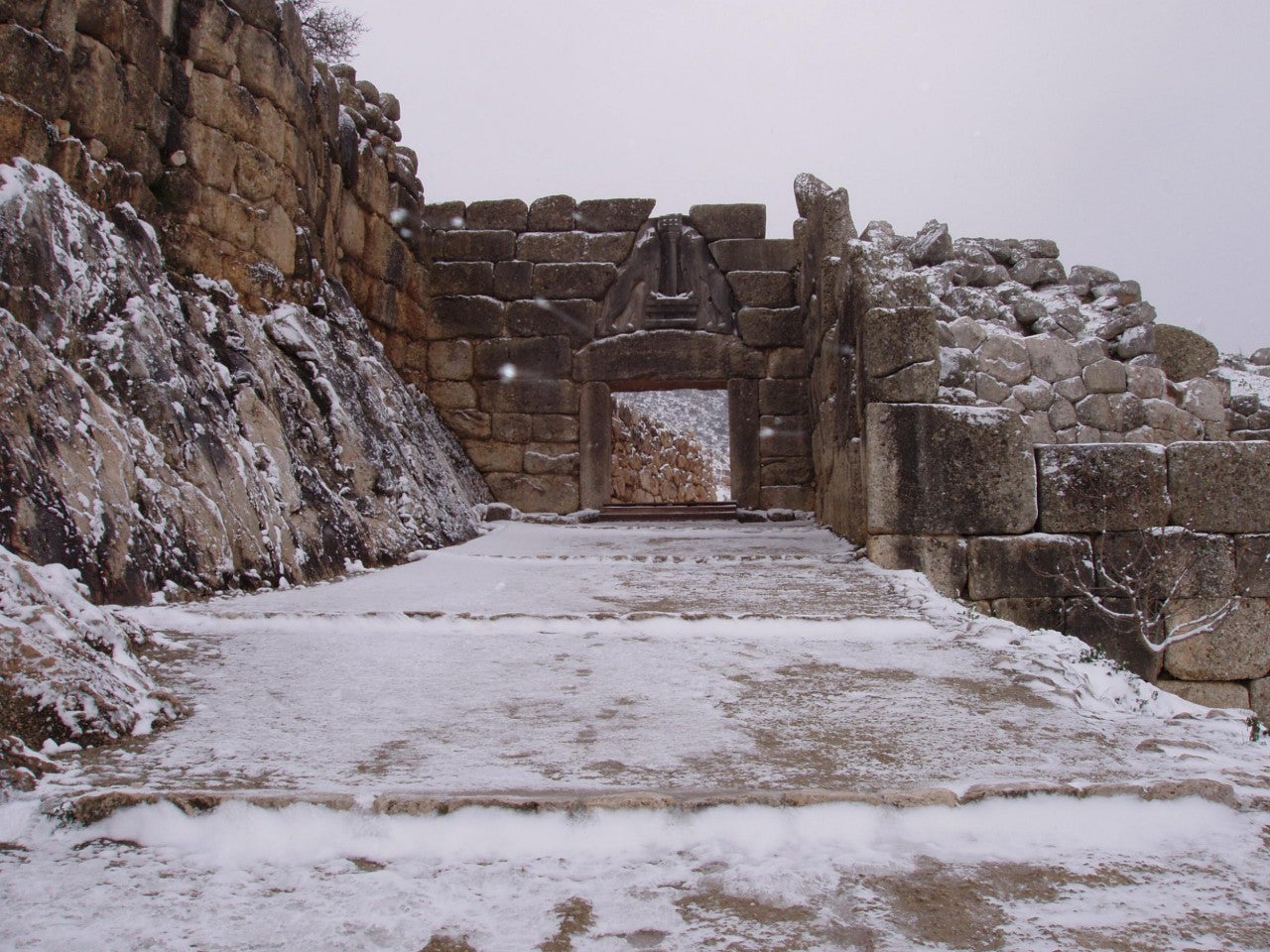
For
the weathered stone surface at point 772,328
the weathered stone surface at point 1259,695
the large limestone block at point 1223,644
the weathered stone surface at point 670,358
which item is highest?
the weathered stone surface at point 772,328

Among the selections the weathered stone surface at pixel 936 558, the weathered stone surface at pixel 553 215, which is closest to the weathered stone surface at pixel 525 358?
the weathered stone surface at pixel 553 215

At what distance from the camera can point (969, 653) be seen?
291 centimetres

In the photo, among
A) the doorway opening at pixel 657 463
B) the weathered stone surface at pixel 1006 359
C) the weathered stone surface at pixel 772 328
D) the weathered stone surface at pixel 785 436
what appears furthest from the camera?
the doorway opening at pixel 657 463

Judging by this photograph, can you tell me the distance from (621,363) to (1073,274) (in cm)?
398

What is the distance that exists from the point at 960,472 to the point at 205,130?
14.4 ft

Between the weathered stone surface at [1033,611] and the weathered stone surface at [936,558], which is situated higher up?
the weathered stone surface at [936,558]

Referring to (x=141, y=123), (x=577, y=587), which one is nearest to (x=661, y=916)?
(x=577, y=587)

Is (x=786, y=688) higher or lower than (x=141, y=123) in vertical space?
lower

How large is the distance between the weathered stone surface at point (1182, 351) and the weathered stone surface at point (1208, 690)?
363 centimetres

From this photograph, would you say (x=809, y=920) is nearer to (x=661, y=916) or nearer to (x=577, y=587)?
(x=661, y=916)

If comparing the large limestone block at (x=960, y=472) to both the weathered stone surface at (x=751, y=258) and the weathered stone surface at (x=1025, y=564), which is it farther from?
the weathered stone surface at (x=751, y=258)

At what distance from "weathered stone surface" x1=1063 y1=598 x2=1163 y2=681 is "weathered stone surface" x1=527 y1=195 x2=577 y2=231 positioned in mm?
5994

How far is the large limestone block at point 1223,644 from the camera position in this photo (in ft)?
14.8

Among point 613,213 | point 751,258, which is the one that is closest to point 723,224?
point 751,258
